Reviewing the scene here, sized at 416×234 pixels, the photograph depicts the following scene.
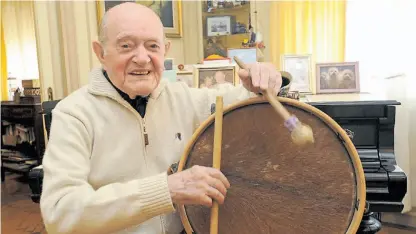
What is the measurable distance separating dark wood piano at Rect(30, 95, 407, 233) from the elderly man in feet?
1.86

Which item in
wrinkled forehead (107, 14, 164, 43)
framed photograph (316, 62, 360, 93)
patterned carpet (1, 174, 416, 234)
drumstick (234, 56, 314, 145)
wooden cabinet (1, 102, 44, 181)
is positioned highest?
wrinkled forehead (107, 14, 164, 43)

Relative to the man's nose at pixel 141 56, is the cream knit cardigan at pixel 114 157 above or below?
below

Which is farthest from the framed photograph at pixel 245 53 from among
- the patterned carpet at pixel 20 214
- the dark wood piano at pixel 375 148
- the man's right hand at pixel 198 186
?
the patterned carpet at pixel 20 214

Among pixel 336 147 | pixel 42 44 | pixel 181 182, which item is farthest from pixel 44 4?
pixel 336 147

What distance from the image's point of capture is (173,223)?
48.5 inches

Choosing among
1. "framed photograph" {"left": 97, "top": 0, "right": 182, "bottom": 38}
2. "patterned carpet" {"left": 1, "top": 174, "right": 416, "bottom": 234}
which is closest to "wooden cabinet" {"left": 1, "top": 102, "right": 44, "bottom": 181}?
"patterned carpet" {"left": 1, "top": 174, "right": 416, "bottom": 234}

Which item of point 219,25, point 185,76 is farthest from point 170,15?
point 185,76

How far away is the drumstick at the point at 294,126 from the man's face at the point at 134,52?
39 centimetres

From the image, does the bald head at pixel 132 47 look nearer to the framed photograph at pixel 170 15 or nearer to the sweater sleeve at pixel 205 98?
the sweater sleeve at pixel 205 98

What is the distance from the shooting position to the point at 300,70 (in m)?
2.04

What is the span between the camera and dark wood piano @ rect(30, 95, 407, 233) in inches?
58.3

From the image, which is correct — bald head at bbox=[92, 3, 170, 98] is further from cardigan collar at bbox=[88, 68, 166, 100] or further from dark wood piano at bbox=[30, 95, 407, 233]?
dark wood piano at bbox=[30, 95, 407, 233]

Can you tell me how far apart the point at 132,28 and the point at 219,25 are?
1.84 meters

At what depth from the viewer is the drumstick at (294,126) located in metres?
0.91
